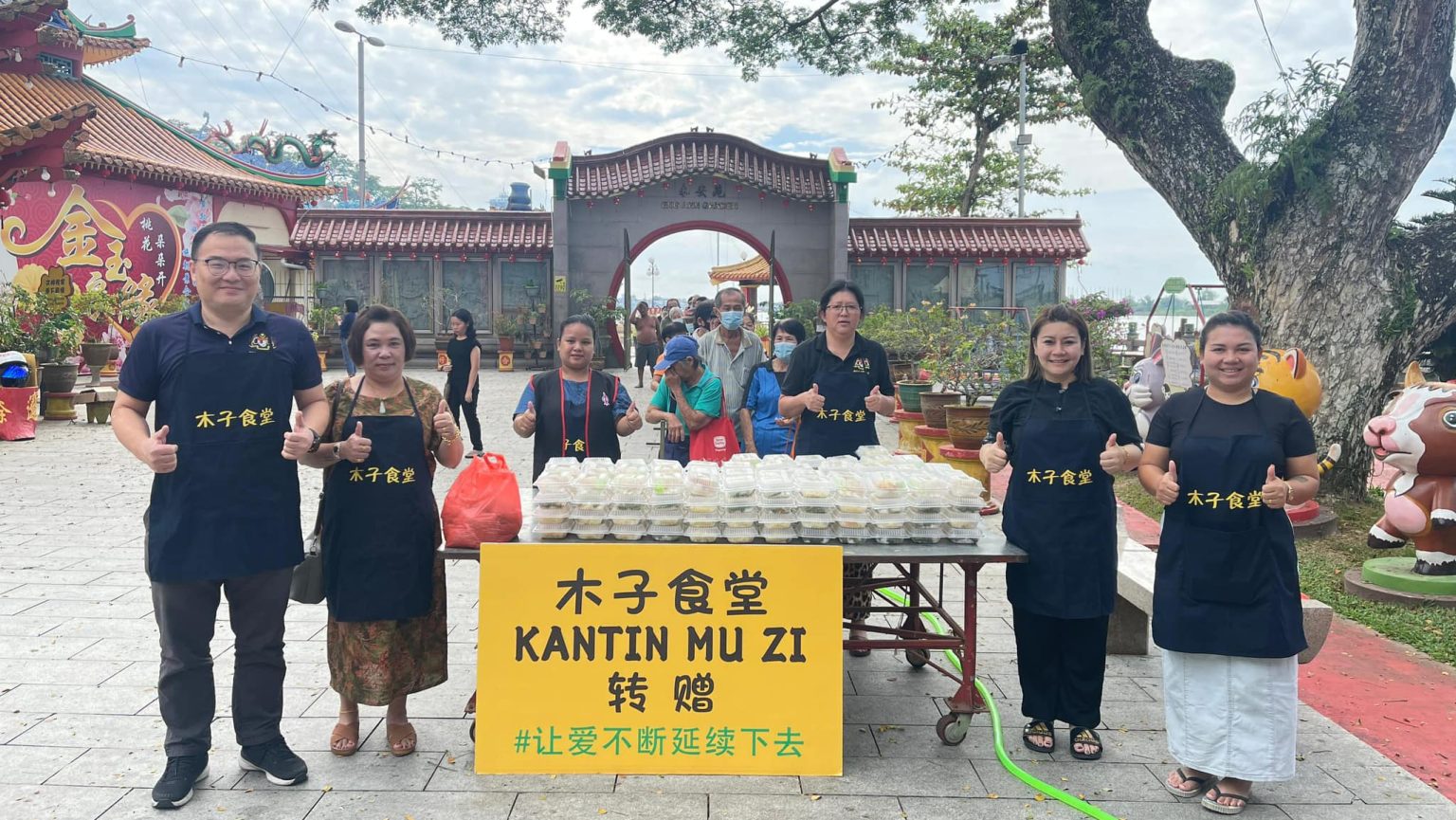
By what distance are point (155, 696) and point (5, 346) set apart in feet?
34.5

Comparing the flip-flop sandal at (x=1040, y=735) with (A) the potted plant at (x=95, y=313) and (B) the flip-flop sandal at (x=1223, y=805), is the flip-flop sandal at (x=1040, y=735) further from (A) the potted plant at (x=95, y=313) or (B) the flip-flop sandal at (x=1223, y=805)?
(A) the potted plant at (x=95, y=313)

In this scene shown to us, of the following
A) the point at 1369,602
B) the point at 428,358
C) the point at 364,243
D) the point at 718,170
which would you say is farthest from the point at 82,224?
the point at 1369,602

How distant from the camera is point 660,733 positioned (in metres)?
3.22

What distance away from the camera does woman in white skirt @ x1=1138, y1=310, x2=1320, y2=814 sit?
10.0 feet

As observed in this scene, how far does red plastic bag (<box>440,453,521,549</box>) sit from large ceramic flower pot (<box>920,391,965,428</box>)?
6.25 metres

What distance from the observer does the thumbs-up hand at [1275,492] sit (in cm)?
296

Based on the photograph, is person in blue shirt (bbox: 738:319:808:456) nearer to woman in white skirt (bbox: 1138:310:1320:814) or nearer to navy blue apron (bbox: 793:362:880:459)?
navy blue apron (bbox: 793:362:880:459)

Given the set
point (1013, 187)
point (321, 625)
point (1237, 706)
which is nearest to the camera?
point (1237, 706)

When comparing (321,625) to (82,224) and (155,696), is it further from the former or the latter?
(82,224)

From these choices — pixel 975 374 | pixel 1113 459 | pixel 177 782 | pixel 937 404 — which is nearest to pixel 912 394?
pixel 975 374

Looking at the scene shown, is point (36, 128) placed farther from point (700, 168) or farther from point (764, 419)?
point (700, 168)

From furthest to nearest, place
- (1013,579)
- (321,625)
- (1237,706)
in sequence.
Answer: (321,625) → (1013,579) → (1237,706)

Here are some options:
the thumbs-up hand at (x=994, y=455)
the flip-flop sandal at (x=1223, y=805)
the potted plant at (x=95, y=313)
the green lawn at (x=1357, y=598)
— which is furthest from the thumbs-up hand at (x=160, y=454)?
the potted plant at (x=95, y=313)

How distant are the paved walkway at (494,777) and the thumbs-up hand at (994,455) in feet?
3.38
